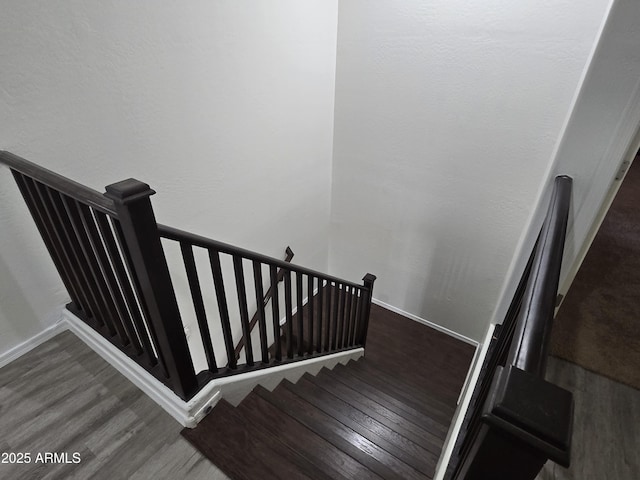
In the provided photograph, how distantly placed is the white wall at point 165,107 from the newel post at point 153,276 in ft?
2.78

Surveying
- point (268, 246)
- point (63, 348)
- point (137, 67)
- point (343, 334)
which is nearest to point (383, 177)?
point (268, 246)

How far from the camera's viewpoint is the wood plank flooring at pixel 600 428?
1418 mm

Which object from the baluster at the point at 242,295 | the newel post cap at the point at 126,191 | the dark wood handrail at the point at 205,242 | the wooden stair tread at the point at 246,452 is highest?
the newel post cap at the point at 126,191

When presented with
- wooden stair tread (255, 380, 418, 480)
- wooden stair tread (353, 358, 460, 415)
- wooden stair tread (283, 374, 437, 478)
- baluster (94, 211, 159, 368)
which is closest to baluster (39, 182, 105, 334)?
baluster (94, 211, 159, 368)

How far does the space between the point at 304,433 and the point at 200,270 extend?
1.33 meters

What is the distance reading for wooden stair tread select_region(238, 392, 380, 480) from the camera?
1500mm

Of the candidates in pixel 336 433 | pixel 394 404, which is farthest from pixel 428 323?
pixel 336 433

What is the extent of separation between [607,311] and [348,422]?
87.7 inches

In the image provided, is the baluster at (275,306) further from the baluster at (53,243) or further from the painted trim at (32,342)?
the painted trim at (32,342)

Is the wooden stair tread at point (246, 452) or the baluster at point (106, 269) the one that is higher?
the baluster at point (106, 269)

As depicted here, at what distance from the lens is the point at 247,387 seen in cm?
170

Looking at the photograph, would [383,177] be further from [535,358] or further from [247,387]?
[535,358]

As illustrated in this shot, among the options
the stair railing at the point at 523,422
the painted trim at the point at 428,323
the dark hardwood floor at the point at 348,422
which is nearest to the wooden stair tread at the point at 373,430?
the dark hardwood floor at the point at 348,422

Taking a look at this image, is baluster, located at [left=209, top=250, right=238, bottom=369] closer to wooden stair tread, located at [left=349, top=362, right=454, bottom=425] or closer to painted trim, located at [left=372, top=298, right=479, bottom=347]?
wooden stair tread, located at [left=349, top=362, right=454, bottom=425]
